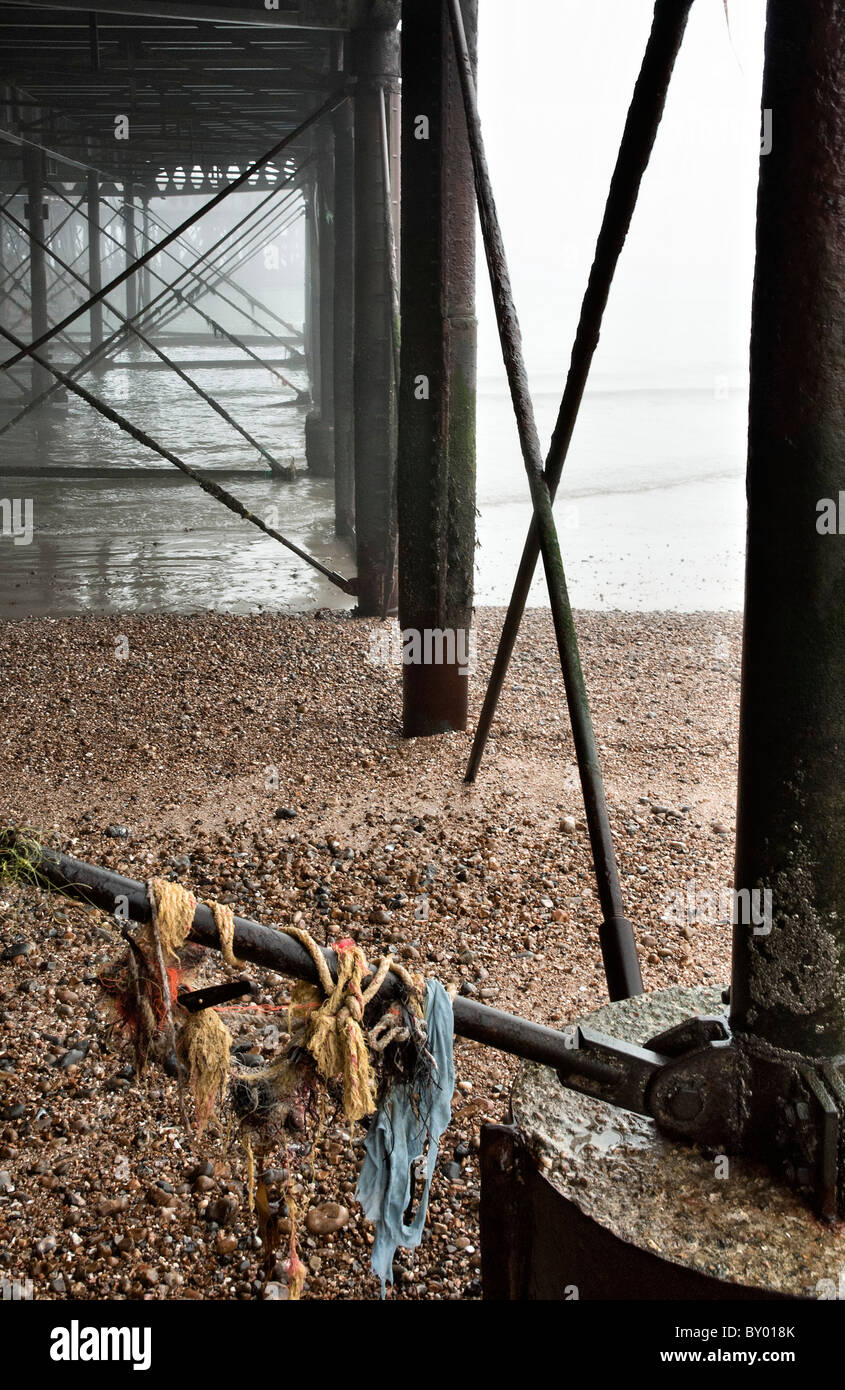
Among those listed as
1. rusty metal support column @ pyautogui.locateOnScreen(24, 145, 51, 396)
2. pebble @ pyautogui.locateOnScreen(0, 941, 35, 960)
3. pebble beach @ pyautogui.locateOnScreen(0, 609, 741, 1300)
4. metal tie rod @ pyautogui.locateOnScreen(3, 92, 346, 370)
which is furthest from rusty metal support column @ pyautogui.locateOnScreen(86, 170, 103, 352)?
pebble @ pyautogui.locateOnScreen(0, 941, 35, 960)

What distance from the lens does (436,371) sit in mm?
5945

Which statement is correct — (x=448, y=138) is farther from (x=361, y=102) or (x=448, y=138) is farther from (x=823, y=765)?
(x=823, y=765)

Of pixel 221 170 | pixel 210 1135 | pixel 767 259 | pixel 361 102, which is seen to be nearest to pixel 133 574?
pixel 361 102

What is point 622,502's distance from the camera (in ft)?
50.0

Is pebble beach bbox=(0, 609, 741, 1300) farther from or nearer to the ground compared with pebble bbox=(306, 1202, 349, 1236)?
farther from the ground

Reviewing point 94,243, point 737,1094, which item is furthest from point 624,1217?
point 94,243

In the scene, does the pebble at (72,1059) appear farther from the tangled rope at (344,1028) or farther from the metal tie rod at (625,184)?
the metal tie rod at (625,184)

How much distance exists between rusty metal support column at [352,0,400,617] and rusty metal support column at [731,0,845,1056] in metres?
5.74

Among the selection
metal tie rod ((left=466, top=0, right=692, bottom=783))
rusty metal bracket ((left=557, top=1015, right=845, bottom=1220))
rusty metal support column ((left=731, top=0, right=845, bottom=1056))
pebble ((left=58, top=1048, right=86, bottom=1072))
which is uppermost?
metal tie rod ((left=466, top=0, right=692, bottom=783))

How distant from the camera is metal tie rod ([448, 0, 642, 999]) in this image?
3021 millimetres

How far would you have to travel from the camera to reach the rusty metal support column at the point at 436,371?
5.67 metres

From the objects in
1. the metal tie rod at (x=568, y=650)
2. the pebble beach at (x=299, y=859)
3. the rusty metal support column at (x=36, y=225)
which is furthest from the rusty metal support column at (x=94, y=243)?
the metal tie rod at (x=568, y=650)

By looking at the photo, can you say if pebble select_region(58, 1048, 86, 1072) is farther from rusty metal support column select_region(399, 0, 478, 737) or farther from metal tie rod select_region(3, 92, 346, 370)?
metal tie rod select_region(3, 92, 346, 370)
